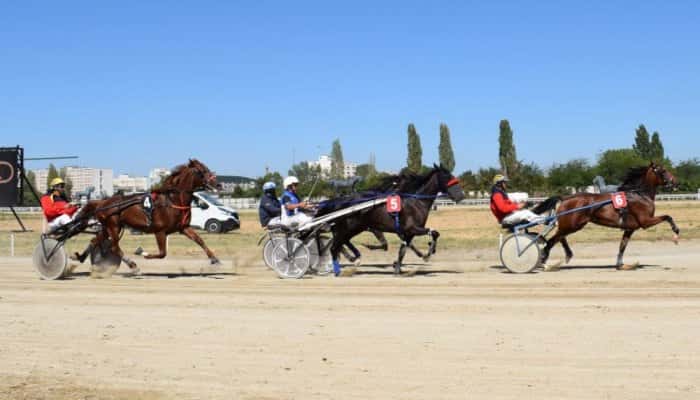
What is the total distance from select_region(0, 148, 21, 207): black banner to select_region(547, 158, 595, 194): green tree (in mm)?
61564

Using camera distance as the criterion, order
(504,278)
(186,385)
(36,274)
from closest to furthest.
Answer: (186,385), (504,278), (36,274)

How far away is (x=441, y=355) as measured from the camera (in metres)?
8.16

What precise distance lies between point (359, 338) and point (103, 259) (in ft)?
31.2

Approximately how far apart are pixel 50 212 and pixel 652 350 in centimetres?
1245

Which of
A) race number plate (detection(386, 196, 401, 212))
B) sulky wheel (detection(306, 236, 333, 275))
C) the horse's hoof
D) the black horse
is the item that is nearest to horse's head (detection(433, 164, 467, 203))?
the black horse

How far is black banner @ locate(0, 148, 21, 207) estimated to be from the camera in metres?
34.9

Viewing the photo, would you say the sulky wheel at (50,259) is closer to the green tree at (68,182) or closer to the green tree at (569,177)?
the green tree at (68,182)

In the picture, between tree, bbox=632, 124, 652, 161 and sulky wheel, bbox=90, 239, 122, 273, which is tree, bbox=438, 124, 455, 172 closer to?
tree, bbox=632, 124, 652, 161

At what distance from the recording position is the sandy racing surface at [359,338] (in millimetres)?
7098

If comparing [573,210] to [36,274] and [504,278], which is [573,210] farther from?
[36,274]

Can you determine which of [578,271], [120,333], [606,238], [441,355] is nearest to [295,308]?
[120,333]

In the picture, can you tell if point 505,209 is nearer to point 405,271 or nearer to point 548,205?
point 548,205

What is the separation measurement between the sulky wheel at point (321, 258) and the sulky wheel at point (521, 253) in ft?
11.2

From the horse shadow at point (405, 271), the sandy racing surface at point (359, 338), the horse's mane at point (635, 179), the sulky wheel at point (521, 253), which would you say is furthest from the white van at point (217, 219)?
the horse's mane at point (635, 179)
